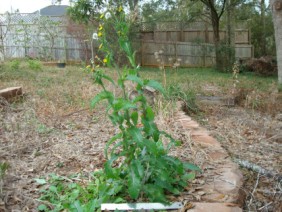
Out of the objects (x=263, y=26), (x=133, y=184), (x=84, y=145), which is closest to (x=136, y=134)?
(x=133, y=184)

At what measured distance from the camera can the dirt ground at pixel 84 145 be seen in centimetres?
181

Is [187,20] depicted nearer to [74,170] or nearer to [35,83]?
[35,83]

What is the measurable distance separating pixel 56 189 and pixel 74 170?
0.33 metres

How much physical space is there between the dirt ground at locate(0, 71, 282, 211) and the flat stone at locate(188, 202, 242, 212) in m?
0.10

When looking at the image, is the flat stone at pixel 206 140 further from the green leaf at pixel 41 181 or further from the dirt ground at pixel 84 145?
the green leaf at pixel 41 181

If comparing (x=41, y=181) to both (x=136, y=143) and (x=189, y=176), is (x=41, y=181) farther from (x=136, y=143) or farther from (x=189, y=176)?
(x=189, y=176)

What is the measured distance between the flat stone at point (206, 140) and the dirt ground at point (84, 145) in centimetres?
9

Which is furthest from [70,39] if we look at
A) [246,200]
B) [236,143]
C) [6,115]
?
[246,200]

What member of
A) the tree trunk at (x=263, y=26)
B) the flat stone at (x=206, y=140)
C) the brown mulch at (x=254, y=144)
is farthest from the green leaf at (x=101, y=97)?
the tree trunk at (x=263, y=26)

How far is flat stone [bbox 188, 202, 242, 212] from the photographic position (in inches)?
57.2

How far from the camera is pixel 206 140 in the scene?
2453 mm

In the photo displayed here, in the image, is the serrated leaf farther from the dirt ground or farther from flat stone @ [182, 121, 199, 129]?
flat stone @ [182, 121, 199, 129]

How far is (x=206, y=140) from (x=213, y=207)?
101 centimetres

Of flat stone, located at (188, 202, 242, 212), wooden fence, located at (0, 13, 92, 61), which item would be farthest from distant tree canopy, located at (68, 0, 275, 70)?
flat stone, located at (188, 202, 242, 212)
